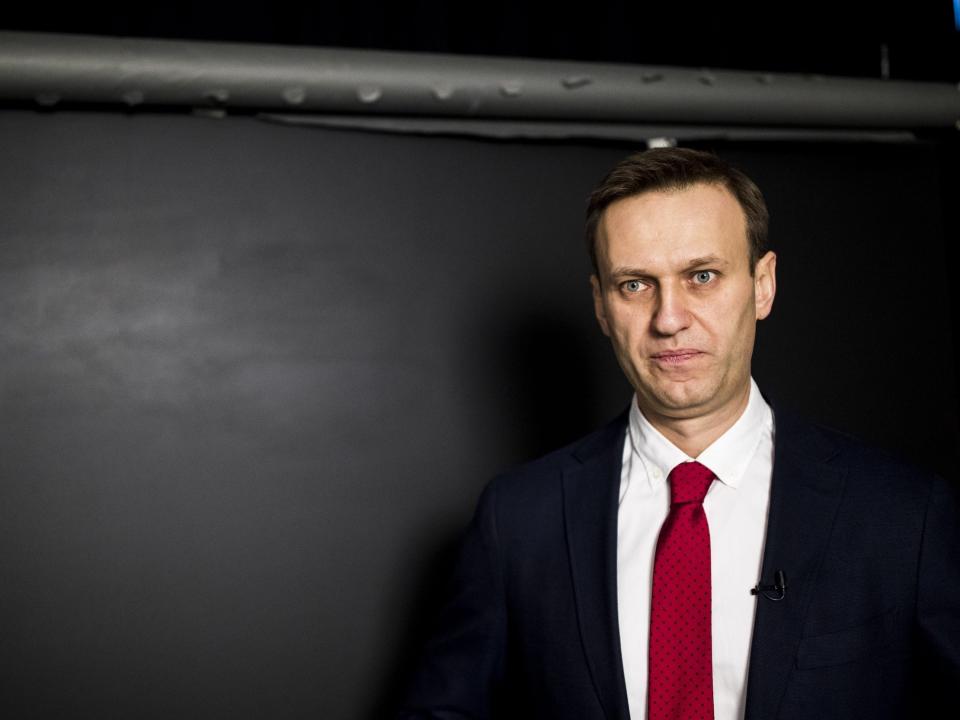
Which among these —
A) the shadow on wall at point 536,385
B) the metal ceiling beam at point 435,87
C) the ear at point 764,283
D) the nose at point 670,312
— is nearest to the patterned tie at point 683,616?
the nose at point 670,312

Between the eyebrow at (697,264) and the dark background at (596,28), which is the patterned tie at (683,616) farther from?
the dark background at (596,28)

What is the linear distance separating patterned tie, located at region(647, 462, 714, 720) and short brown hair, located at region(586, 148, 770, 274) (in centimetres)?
45

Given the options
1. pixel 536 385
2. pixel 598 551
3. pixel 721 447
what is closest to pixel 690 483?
pixel 721 447

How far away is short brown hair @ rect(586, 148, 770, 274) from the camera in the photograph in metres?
1.49

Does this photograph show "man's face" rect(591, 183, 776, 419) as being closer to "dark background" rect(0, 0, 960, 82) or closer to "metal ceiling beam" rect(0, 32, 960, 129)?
"metal ceiling beam" rect(0, 32, 960, 129)

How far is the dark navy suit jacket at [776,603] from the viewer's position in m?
1.29

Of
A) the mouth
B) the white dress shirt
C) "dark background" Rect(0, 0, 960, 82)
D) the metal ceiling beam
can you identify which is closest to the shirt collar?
the white dress shirt

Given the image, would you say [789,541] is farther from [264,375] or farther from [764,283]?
[264,375]

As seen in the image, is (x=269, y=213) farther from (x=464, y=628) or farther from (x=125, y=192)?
(x=464, y=628)

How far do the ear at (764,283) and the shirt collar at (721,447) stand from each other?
5.5 inches

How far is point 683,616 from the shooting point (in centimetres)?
135

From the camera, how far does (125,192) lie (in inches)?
74.0

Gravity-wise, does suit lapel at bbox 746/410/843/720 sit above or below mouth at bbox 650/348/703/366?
below

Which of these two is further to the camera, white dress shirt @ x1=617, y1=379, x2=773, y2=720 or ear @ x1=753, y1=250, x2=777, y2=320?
ear @ x1=753, y1=250, x2=777, y2=320
